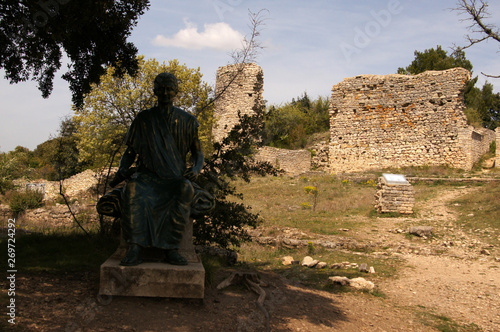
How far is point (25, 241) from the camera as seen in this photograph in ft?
20.7

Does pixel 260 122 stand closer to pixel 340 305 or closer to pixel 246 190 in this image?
pixel 340 305

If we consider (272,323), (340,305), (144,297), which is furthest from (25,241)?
(340,305)

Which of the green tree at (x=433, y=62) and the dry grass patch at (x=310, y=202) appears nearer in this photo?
the dry grass patch at (x=310, y=202)

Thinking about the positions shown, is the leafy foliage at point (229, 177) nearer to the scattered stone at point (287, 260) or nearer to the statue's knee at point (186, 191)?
the scattered stone at point (287, 260)

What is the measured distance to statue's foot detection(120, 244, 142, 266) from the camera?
14.0 ft

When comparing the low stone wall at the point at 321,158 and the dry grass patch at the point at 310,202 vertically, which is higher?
the low stone wall at the point at 321,158

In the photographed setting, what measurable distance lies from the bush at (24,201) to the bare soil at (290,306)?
510 inches

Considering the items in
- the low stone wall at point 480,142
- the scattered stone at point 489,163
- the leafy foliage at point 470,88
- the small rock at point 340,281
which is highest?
the leafy foliage at point 470,88

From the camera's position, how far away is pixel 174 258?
4.48m

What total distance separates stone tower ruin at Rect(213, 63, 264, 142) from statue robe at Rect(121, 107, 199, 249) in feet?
67.1

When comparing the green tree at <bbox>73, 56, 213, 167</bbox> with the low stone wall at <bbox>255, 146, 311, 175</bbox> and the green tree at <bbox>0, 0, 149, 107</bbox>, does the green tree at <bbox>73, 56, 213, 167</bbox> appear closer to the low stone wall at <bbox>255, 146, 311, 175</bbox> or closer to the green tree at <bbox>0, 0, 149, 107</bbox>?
the low stone wall at <bbox>255, 146, 311, 175</bbox>

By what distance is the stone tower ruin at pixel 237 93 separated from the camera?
25812mm

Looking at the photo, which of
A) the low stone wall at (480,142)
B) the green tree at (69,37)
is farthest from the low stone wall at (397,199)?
the low stone wall at (480,142)

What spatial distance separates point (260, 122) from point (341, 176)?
13624mm
